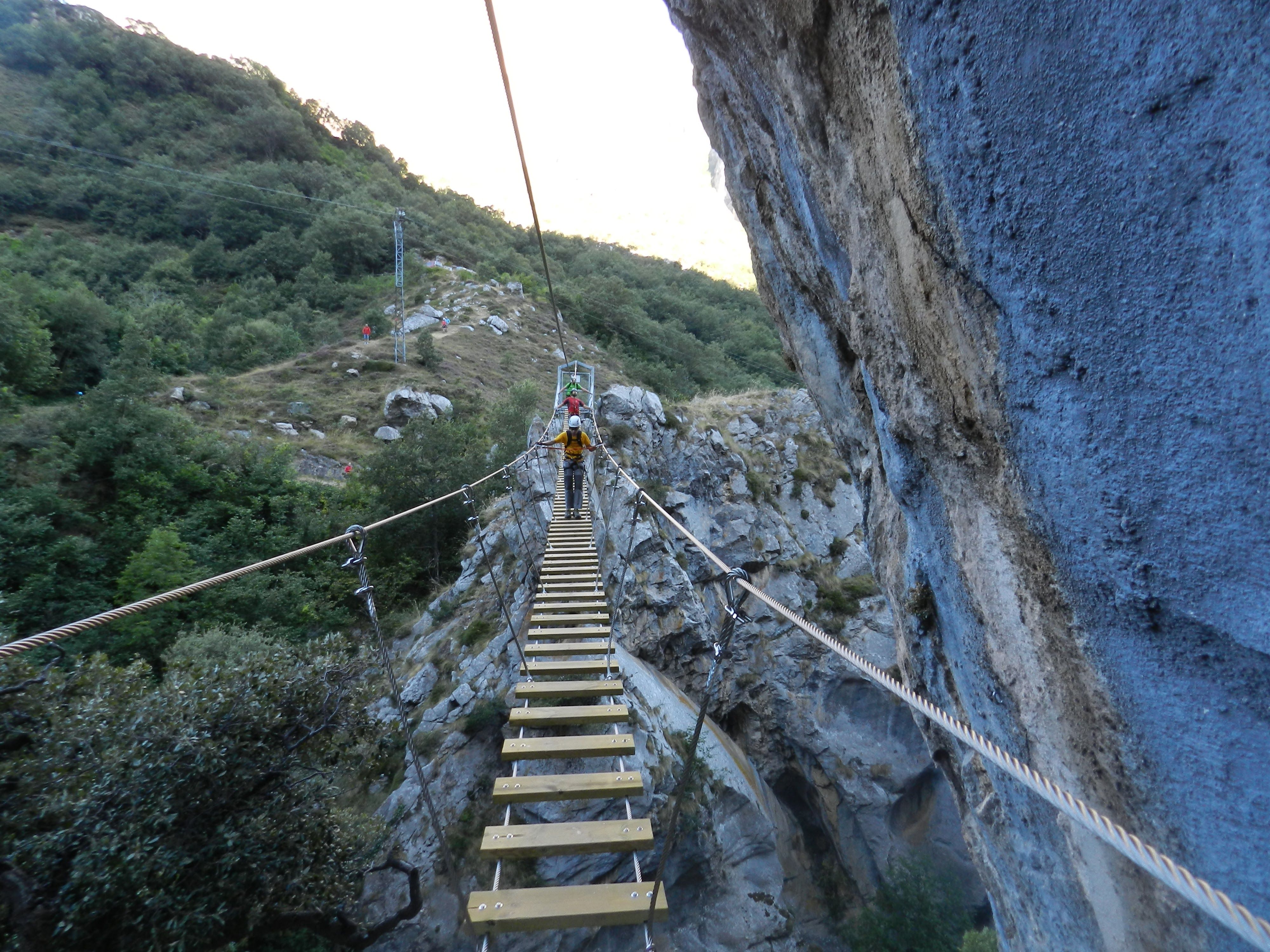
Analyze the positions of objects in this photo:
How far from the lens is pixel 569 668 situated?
4.57 metres

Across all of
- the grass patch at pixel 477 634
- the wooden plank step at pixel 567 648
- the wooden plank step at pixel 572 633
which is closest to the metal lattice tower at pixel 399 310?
the grass patch at pixel 477 634

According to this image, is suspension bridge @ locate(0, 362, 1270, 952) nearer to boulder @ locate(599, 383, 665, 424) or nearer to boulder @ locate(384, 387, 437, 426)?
boulder @ locate(599, 383, 665, 424)

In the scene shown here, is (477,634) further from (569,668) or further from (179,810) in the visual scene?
(179,810)

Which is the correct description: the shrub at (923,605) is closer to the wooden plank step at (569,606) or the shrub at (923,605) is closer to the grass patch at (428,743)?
the wooden plank step at (569,606)

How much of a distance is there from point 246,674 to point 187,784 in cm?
84

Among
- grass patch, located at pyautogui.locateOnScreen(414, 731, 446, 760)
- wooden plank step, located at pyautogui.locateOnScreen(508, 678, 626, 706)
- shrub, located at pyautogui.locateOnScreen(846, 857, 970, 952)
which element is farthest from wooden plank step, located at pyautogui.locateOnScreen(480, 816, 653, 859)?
shrub, located at pyautogui.locateOnScreen(846, 857, 970, 952)

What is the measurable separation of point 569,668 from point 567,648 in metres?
0.35

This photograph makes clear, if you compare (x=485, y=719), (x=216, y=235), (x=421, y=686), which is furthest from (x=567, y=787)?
(x=216, y=235)

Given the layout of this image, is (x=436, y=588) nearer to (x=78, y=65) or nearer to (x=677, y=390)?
(x=677, y=390)

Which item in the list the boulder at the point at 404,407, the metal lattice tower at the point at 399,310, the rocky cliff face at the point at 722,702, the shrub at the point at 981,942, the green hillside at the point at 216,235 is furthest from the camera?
the metal lattice tower at the point at 399,310

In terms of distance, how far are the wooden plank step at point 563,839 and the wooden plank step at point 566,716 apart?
0.88 meters

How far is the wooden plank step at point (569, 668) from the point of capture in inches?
179

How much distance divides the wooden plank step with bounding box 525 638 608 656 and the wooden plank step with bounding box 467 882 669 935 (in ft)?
6.99

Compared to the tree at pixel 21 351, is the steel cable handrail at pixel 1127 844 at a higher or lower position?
lower
